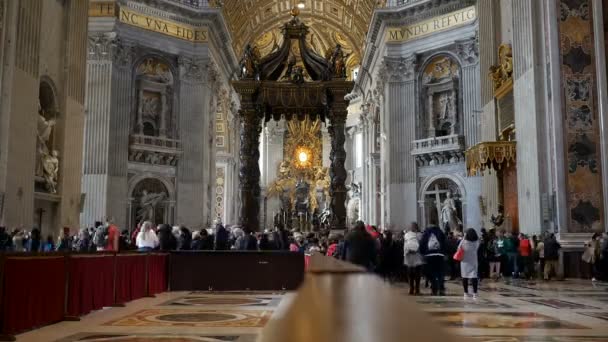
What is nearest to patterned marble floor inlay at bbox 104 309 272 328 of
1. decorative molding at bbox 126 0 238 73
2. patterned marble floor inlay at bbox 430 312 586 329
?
patterned marble floor inlay at bbox 430 312 586 329

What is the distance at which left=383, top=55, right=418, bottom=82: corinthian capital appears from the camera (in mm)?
26375

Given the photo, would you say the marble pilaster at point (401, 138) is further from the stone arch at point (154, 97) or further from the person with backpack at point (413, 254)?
the person with backpack at point (413, 254)

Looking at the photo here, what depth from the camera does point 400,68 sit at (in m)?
26.6

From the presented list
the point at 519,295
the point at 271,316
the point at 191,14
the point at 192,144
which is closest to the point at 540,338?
the point at 271,316

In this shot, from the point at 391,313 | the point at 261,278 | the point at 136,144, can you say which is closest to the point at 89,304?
the point at 261,278

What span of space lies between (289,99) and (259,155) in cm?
173

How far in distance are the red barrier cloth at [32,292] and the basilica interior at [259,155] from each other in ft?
0.09

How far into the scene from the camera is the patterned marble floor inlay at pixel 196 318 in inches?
269

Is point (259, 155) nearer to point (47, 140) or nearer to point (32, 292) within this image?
point (47, 140)

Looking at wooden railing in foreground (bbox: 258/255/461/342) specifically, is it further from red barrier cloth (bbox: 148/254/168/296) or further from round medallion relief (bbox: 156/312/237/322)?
red barrier cloth (bbox: 148/254/168/296)

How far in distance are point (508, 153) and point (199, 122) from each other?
14.7m

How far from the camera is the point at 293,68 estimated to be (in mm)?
17078

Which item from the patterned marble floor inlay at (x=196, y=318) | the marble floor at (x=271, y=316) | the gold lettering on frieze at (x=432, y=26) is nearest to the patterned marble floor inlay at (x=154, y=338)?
the marble floor at (x=271, y=316)

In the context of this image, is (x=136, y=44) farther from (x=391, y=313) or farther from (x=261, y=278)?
(x=391, y=313)
